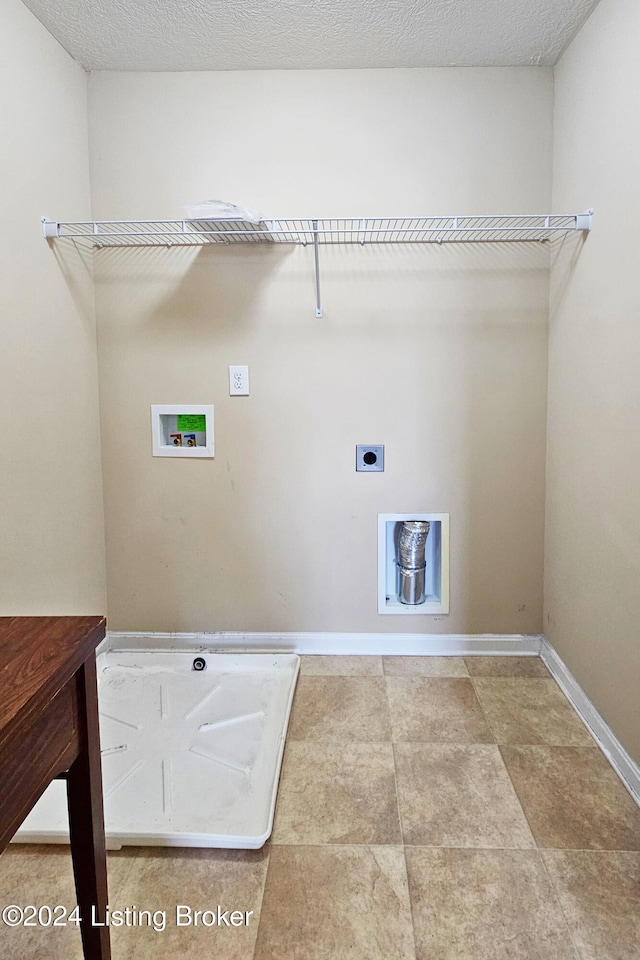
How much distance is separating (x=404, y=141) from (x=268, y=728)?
2102mm

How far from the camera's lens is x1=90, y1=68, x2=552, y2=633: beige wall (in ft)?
6.14

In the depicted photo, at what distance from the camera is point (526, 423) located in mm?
1979

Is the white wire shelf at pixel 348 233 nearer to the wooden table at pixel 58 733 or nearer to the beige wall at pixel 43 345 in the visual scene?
the beige wall at pixel 43 345

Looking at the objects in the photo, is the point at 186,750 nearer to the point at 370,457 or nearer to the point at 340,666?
the point at 340,666

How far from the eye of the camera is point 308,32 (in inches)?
65.6

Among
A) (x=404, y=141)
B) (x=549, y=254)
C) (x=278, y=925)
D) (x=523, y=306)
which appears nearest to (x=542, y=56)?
(x=404, y=141)

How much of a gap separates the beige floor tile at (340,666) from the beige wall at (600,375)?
70cm

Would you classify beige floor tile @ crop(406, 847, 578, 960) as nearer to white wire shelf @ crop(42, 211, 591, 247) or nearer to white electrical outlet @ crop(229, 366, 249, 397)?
white electrical outlet @ crop(229, 366, 249, 397)

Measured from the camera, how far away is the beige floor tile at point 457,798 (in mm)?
1220

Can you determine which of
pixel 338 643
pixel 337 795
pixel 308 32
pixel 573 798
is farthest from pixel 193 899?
pixel 308 32

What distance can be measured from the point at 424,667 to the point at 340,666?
0.33 meters

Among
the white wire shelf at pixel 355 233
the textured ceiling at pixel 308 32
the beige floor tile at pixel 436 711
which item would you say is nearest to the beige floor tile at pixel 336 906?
the beige floor tile at pixel 436 711

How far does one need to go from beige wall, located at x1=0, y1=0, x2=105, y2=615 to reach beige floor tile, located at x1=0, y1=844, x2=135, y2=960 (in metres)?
0.66

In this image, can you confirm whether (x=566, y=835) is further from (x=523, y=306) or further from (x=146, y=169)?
(x=146, y=169)
